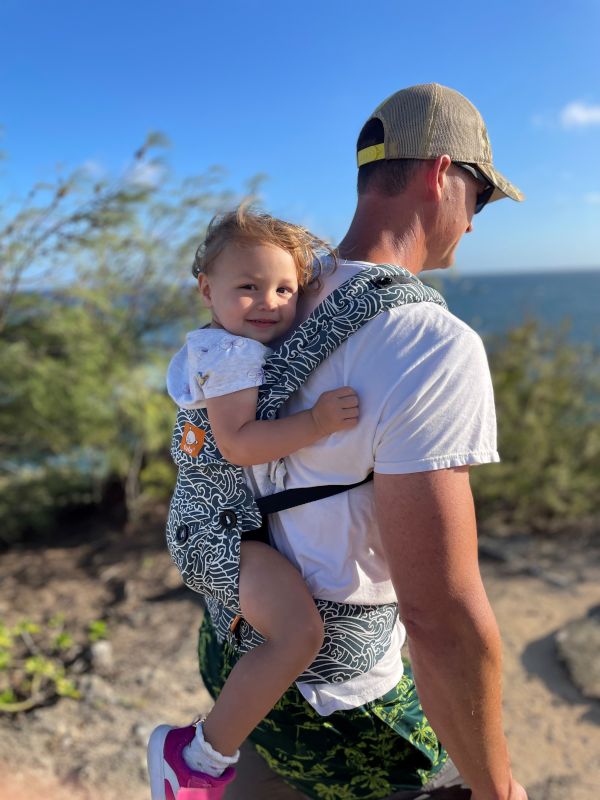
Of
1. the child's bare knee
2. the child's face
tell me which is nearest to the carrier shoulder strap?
the child's face

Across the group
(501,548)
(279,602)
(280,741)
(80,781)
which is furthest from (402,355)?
(501,548)

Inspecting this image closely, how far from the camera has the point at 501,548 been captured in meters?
6.04

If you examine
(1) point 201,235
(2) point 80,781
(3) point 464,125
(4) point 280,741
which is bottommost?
(2) point 80,781

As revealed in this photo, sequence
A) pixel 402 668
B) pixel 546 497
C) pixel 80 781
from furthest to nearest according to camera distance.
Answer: pixel 546 497
pixel 80 781
pixel 402 668

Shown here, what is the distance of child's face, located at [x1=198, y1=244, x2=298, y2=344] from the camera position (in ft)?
5.17

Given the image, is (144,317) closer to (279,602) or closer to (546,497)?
(546,497)

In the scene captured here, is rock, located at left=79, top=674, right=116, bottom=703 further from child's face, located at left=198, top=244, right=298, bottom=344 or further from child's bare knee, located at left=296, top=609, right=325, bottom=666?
child's face, located at left=198, top=244, right=298, bottom=344

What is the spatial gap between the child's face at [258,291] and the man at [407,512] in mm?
77

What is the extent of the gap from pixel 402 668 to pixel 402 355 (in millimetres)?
770

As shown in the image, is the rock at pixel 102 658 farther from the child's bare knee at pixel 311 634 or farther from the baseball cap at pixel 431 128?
the baseball cap at pixel 431 128

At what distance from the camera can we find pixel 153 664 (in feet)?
14.4

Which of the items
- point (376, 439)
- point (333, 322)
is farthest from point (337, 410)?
point (333, 322)

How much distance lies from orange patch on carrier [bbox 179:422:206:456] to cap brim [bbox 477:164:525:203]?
3.09 feet

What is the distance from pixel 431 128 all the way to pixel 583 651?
3919 mm
